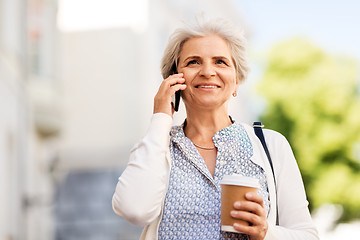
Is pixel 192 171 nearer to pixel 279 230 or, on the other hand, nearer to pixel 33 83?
pixel 279 230

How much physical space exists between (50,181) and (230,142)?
13523mm

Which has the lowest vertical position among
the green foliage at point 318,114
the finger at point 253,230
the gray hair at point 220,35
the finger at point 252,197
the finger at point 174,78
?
the green foliage at point 318,114

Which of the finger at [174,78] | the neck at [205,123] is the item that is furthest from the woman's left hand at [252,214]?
the finger at [174,78]

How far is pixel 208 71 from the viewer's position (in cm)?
232

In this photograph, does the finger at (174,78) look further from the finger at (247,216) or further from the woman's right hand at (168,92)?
the finger at (247,216)

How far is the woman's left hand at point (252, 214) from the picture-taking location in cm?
200

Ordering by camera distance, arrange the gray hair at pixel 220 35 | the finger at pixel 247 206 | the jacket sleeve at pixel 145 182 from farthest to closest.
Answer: the gray hair at pixel 220 35 < the jacket sleeve at pixel 145 182 < the finger at pixel 247 206

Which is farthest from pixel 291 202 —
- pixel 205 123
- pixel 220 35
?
pixel 220 35

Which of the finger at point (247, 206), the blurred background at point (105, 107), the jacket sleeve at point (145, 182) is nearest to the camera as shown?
the finger at point (247, 206)

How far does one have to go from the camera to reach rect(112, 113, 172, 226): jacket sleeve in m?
2.14

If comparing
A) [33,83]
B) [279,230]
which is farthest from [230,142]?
[33,83]

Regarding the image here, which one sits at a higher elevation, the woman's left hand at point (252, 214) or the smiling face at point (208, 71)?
the smiling face at point (208, 71)

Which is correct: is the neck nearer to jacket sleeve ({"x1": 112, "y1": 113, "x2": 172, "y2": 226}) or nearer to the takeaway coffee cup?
jacket sleeve ({"x1": 112, "y1": 113, "x2": 172, "y2": 226})

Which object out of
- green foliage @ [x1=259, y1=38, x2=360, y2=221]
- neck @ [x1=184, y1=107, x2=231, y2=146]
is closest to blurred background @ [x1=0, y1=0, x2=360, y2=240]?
green foliage @ [x1=259, y1=38, x2=360, y2=221]
